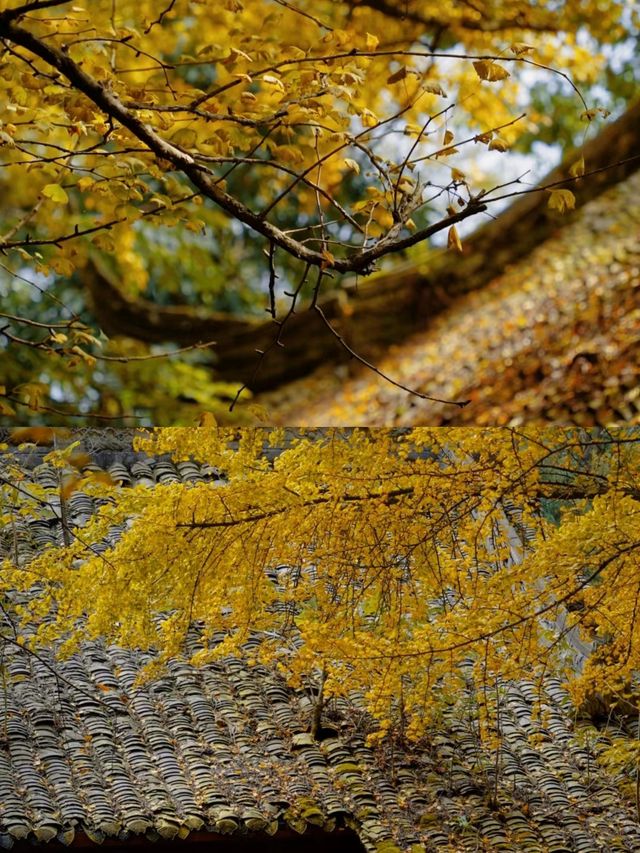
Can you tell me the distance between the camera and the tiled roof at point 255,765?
2.71 m

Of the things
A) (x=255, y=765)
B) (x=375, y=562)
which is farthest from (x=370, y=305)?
(x=255, y=765)

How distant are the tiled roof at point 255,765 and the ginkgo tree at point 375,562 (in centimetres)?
6

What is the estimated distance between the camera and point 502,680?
3008mm

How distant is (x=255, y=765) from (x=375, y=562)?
59 cm

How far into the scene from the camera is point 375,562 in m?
3.06

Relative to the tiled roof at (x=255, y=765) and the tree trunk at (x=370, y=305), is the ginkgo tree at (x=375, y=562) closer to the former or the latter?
the tiled roof at (x=255, y=765)

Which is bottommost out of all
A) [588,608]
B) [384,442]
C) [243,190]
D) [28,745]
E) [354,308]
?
[28,745]

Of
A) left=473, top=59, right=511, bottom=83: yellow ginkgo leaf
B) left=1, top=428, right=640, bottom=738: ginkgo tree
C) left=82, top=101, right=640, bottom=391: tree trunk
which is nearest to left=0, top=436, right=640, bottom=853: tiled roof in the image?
left=1, top=428, right=640, bottom=738: ginkgo tree

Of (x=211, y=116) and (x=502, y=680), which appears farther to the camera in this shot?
(x=502, y=680)

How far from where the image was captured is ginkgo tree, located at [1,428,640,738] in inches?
116

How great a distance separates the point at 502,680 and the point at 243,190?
4.48 ft

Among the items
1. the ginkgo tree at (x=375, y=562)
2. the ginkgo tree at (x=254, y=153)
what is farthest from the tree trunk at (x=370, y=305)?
the ginkgo tree at (x=375, y=562)

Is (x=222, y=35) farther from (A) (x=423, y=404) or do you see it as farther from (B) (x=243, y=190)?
(A) (x=423, y=404)

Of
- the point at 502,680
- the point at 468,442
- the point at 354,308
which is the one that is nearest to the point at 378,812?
the point at 502,680
